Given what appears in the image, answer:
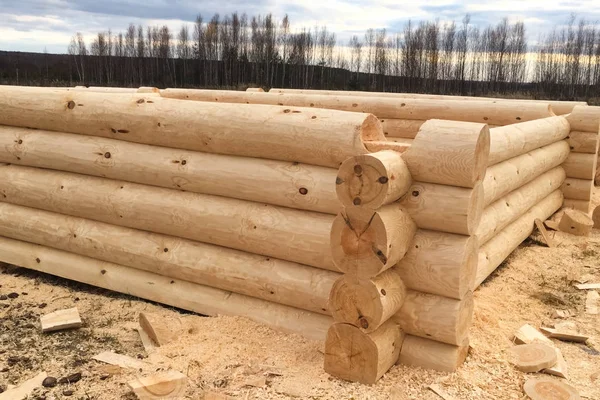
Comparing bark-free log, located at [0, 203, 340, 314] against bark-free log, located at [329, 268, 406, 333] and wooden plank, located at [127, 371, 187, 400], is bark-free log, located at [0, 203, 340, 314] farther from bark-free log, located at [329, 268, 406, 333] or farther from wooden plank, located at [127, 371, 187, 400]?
wooden plank, located at [127, 371, 187, 400]

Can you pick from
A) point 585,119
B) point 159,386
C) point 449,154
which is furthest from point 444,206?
point 585,119

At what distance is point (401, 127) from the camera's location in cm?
980

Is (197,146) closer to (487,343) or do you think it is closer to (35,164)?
(35,164)

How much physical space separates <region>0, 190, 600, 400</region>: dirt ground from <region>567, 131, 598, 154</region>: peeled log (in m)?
4.30

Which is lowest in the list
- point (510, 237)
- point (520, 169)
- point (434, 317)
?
point (510, 237)

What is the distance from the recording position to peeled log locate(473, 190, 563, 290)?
230 inches

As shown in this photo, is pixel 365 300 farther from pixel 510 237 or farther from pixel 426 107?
pixel 426 107

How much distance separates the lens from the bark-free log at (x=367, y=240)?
367cm

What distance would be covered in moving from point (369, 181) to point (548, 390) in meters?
Result: 1.91

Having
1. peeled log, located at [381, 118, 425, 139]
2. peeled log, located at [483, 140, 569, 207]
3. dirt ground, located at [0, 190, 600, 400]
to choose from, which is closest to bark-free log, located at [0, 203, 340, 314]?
dirt ground, located at [0, 190, 600, 400]

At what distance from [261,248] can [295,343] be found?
0.84m

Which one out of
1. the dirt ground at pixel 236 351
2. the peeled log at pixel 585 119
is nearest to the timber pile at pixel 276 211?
the dirt ground at pixel 236 351

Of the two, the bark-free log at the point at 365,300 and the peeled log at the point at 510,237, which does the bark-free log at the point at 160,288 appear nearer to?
the bark-free log at the point at 365,300

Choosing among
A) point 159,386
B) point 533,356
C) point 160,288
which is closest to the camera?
point 159,386
